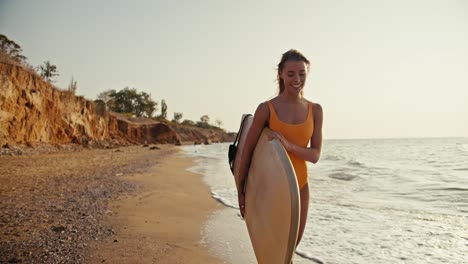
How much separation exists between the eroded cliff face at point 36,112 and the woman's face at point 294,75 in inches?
525

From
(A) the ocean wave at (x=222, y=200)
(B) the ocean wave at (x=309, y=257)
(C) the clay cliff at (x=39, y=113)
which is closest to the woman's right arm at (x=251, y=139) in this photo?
(B) the ocean wave at (x=309, y=257)

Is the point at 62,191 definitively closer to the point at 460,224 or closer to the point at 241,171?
the point at 241,171

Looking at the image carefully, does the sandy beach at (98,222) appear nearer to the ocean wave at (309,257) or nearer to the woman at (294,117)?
the ocean wave at (309,257)

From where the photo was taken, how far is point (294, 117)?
2.02 metres

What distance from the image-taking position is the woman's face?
6.65ft

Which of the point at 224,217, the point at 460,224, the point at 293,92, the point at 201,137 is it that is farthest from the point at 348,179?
the point at 201,137

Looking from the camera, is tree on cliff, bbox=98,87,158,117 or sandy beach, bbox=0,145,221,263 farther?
tree on cliff, bbox=98,87,158,117

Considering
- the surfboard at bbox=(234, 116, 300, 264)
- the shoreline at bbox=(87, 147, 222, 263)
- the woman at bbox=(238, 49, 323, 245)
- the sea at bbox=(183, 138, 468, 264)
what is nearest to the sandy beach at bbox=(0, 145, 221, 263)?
the shoreline at bbox=(87, 147, 222, 263)

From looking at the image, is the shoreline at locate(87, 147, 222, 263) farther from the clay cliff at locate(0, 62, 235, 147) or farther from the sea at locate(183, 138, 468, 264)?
the clay cliff at locate(0, 62, 235, 147)

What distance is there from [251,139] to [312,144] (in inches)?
16.1

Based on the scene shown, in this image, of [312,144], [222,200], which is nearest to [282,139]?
[312,144]

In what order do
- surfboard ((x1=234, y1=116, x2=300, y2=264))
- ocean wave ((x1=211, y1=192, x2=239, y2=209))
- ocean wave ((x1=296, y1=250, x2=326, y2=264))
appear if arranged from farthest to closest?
1. ocean wave ((x1=211, y1=192, x2=239, y2=209))
2. ocean wave ((x1=296, y1=250, x2=326, y2=264))
3. surfboard ((x1=234, y1=116, x2=300, y2=264))

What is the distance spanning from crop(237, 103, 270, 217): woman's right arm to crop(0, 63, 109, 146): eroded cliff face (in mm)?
12888

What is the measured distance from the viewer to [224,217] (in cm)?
458
